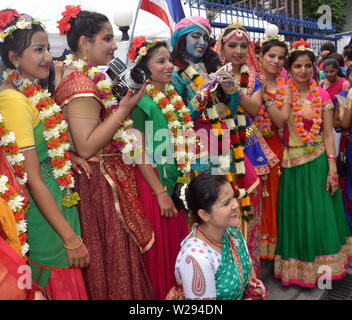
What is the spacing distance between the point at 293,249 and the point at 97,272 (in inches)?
78.6

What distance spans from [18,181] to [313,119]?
2608mm

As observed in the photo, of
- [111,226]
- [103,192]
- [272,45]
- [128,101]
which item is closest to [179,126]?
[128,101]

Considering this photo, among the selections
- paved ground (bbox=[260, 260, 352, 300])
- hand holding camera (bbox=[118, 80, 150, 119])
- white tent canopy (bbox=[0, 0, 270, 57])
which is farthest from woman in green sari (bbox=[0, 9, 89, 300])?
white tent canopy (bbox=[0, 0, 270, 57])

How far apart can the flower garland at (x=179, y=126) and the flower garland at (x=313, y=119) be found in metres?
1.19

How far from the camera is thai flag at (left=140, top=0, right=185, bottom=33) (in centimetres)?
464

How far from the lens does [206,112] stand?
2941 millimetres

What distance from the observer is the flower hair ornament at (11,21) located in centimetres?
201

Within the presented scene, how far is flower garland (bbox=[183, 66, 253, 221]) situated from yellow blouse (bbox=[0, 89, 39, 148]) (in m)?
1.35

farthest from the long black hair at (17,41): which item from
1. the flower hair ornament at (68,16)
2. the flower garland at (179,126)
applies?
the flower garland at (179,126)

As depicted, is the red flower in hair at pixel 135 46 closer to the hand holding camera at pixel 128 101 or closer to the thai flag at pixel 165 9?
the hand holding camera at pixel 128 101

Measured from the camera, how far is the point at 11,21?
2.06m
